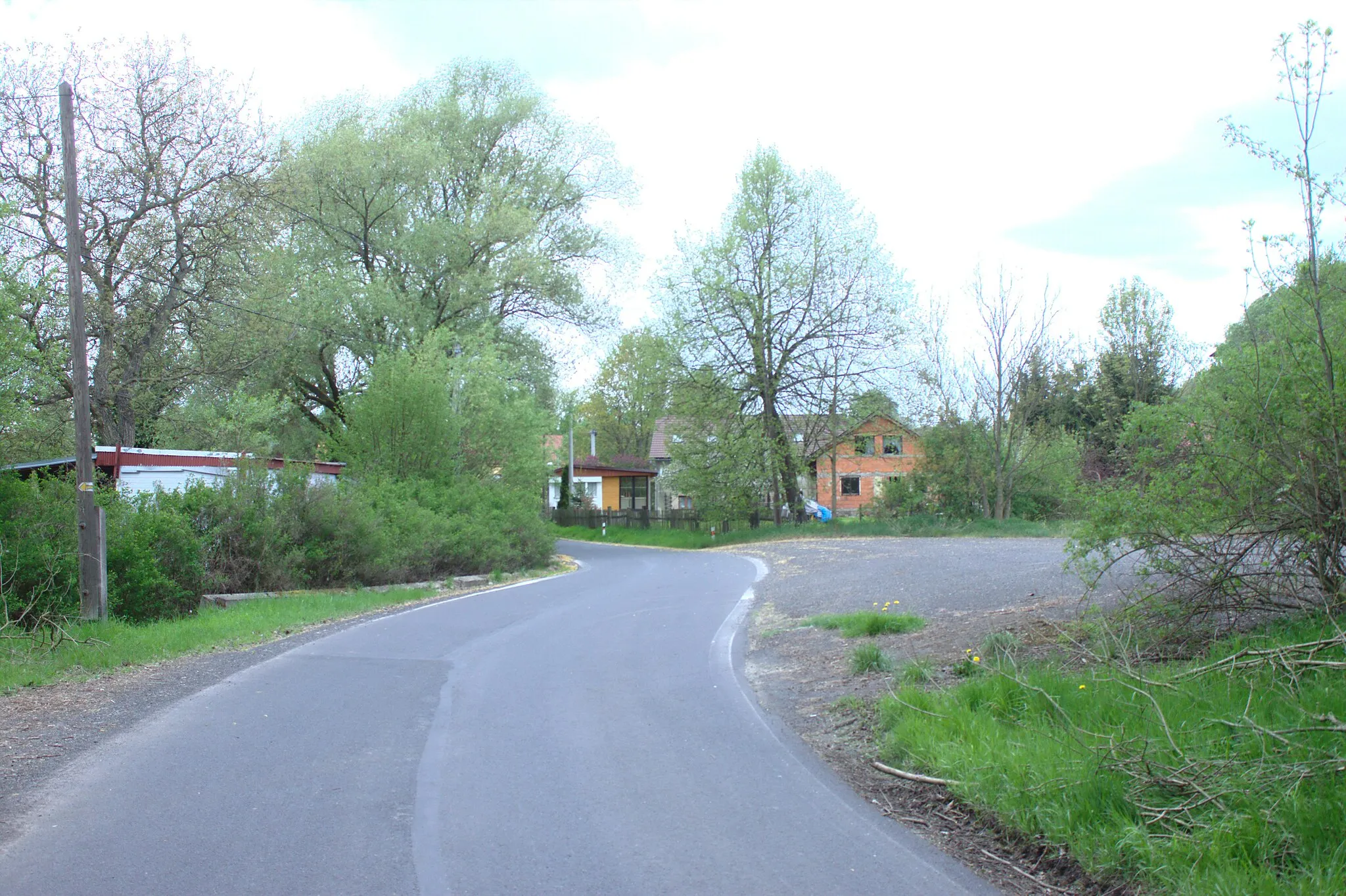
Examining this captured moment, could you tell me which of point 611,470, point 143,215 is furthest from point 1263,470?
point 611,470

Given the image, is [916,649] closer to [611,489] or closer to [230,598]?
[230,598]

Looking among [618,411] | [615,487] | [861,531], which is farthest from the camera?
[618,411]

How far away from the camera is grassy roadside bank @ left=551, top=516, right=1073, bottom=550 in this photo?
31.6 metres

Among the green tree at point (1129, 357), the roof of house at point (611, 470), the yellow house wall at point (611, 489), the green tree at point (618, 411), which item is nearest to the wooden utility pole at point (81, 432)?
the green tree at point (1129, 357)

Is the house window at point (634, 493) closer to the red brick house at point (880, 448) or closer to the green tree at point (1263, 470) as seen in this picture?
the red brick house at point (880, 448)

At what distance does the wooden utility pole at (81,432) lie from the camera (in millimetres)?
13016

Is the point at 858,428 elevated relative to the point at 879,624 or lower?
elevated

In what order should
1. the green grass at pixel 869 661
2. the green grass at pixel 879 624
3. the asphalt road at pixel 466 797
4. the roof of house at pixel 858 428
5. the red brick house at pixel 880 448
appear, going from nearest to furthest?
1. the asphalt road at pixel 466 797
2. the green grass at pixel 869 661
3. the green grass at pixel 879 624
4. the roof of house at pixel 858 428
5. the red brick house at pixel 880 448

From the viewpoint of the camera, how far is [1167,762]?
5.13 m

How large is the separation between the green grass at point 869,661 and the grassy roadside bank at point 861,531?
20.1 metres

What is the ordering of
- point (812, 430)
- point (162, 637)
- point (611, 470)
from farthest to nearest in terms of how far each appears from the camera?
point (611, 470) < point (812, 430) < point (162, 637)

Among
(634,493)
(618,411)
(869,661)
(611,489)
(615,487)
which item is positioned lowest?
(869,661)

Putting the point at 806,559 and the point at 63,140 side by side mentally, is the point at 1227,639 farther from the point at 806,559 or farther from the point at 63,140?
the point at 806,559

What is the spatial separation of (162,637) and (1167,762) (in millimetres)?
11470
